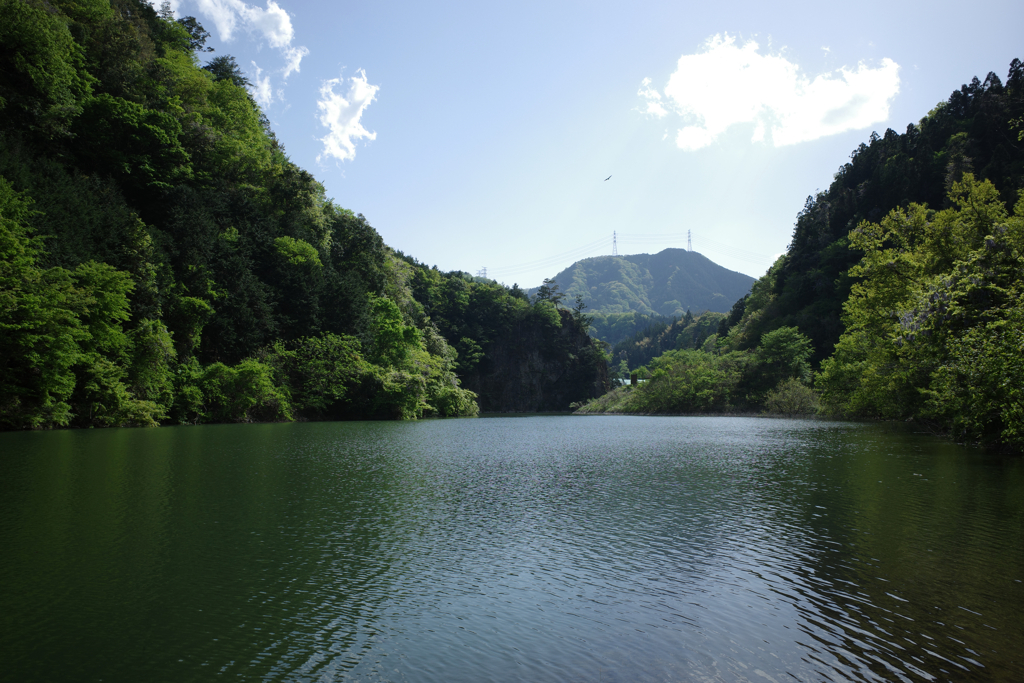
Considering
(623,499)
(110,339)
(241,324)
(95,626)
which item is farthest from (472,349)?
(95,626)

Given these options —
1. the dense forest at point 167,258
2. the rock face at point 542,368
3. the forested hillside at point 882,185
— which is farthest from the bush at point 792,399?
the rock face at point 542,368

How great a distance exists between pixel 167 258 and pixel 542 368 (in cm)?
8144

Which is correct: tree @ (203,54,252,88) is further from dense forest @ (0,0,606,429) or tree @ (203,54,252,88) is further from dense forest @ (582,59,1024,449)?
dense forest @ (582,59,1024,449)

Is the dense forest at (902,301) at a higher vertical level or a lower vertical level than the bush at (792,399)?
higher

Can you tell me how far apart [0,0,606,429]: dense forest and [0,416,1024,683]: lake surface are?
17.2 m

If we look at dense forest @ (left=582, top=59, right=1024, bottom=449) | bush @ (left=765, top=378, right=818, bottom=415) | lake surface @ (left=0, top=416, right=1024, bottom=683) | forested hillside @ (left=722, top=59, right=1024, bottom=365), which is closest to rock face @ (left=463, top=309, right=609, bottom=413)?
dense forest @ (left=582, top=59, right=1024, bottom=449)

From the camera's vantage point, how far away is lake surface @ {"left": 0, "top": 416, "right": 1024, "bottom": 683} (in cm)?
557

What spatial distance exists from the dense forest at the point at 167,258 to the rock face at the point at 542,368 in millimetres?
39720

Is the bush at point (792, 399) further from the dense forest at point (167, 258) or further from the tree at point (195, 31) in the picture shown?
the tree at point (195, 31)

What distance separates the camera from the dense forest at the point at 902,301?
20516 mm

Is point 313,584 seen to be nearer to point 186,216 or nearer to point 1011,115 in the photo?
point 186,216

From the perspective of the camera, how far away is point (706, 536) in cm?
1032

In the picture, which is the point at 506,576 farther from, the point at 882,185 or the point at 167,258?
the point at 882,185

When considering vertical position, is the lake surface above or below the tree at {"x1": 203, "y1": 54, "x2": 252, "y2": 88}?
below
